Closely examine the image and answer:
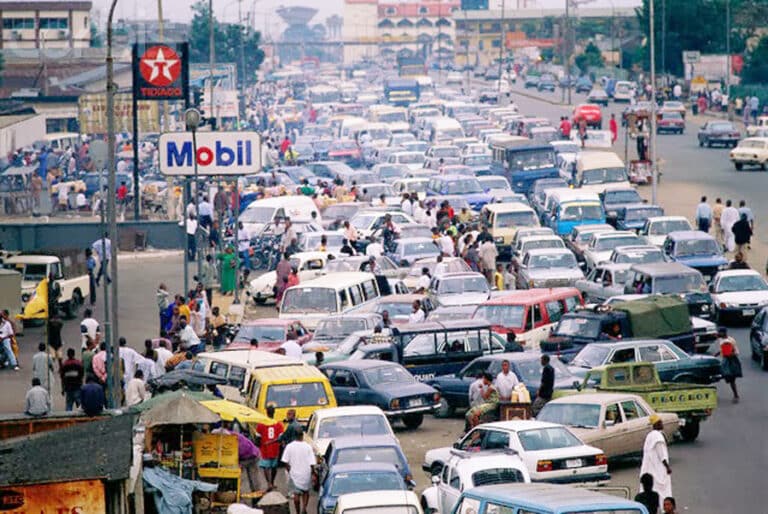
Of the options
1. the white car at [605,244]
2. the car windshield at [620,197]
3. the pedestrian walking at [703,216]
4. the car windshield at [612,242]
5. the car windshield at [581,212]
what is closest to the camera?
the white car at [605,244]

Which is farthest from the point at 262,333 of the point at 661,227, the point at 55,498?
the point at 55,498

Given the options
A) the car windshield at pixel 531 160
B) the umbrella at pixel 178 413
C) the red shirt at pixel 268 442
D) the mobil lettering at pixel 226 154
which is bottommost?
the red shirt at pixel 268 442

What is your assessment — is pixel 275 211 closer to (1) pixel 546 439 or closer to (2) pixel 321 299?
(2) pixel 321 299

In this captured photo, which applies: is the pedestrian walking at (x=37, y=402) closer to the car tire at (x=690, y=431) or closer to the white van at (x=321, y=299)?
the car tire at (x=690, y=431)

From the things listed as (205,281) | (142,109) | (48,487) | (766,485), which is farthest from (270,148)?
(48,487)

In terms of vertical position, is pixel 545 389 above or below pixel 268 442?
above

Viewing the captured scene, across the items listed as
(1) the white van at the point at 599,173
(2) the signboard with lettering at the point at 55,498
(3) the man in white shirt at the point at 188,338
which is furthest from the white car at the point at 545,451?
(1) the white van at the point at 599,173
